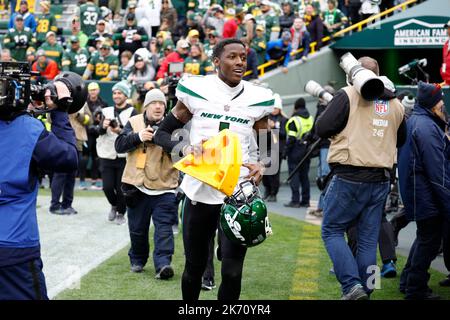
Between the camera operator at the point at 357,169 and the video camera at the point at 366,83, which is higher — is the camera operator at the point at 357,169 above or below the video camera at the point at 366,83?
below

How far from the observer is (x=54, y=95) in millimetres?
4785

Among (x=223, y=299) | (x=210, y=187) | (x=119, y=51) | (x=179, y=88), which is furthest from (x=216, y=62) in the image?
(x=119, y=51)

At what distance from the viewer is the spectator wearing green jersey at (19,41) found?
20.8 meters

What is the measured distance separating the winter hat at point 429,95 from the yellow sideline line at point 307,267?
6.44ft

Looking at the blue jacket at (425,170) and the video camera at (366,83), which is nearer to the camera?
the video camera at (366,83)

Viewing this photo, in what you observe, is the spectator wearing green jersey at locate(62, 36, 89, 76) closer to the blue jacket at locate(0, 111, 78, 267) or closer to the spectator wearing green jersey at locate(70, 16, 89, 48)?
the spectator wearing green jersey at locate(70, 16, 89, 48)

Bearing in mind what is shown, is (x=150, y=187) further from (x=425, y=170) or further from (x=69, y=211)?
(x=69, y=211)

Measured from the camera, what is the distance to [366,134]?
675 cm

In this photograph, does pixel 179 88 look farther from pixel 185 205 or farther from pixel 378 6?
pixel 378 6

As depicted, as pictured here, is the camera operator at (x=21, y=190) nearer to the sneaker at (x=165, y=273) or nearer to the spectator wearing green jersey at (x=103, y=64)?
the sneaker at (x=165, y=273)

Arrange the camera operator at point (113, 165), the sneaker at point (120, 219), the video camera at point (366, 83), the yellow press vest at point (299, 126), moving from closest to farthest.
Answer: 1. the video camera at point (366, 83)
2. the camera operator at point (113, 165)
3. the sneaker at point (120, 219)
4. the yellow press vest at point (299, 126)

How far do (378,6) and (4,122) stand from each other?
54.5 ft

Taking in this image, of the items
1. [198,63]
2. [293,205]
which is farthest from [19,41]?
[293,205]

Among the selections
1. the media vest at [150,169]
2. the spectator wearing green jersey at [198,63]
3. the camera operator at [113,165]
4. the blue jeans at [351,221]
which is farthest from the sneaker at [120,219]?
the blue jeans at [351,221]
